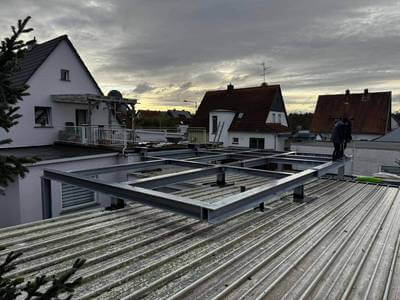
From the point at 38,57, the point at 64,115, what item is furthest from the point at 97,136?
the point at 38,57

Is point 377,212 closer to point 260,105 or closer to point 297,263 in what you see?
point 297,263

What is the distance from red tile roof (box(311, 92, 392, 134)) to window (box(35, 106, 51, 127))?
84.7 feet

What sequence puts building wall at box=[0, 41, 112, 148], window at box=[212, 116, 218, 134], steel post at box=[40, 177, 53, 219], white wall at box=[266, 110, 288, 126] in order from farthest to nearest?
window at box=[212, 116, 218, 134] < white wall at box=[266, 110, 288, 126] < building wall at box=[0, 41, 112, 148] < steel post at box=[40, 177, 53, 219]

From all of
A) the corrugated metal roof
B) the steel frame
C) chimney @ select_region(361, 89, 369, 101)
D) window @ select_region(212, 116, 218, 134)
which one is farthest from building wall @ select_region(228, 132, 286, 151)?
the corrugated metal roof

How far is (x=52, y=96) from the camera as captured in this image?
14672mm

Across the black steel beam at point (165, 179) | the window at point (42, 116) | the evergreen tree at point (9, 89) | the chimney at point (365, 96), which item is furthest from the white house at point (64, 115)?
the chimney at point (365, 96)

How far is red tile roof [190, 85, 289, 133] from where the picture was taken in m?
25.2

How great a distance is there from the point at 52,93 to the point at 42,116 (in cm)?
135

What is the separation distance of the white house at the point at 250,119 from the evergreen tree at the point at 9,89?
2346cm

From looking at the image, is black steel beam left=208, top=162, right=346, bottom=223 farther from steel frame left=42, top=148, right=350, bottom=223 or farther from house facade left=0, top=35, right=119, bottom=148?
house facade left=0, top=35, right=119, bottom=148

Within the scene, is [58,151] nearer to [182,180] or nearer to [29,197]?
[29,197]

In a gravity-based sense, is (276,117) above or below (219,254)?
above

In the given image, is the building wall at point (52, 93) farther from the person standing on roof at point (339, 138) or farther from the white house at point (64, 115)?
the person standing on roof at point (339, 138)

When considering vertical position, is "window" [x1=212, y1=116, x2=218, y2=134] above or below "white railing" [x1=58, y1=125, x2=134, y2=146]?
above
